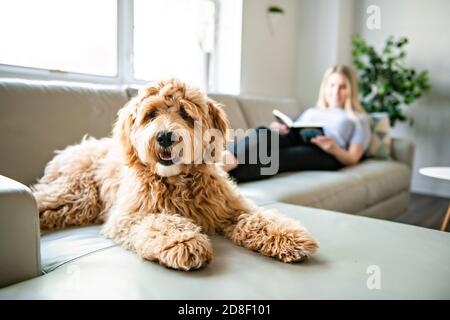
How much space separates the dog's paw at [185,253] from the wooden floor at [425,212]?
2.87 metres

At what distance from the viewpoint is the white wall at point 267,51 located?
399 cm

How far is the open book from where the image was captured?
2.85 metres

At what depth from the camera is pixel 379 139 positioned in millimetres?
3537

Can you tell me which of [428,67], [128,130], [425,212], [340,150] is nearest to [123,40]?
[128,130]

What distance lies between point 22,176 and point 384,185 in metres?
2.50

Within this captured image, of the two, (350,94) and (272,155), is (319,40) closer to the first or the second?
(350,94)

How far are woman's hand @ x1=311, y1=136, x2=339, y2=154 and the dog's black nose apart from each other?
Result: 184 centimetres

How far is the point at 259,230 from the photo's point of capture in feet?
4.19

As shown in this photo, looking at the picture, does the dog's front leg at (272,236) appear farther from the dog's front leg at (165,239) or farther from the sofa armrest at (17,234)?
the sofa armrest at (17,234)

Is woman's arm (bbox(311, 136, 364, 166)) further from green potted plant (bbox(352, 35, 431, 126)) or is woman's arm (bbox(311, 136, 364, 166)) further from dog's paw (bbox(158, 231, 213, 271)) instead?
dog's paw (bbox(158, 231, 213, 271))

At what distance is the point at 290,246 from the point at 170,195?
0.48 metres

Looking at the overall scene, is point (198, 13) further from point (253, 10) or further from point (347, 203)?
point (347, 203)

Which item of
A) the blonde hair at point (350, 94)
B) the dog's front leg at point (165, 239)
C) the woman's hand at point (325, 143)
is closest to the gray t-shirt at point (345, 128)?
the blonde hair at point (350, 94)

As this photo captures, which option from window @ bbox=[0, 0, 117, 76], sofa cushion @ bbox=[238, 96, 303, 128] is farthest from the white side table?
window @ bbox=[0, 0, 117, 76]
